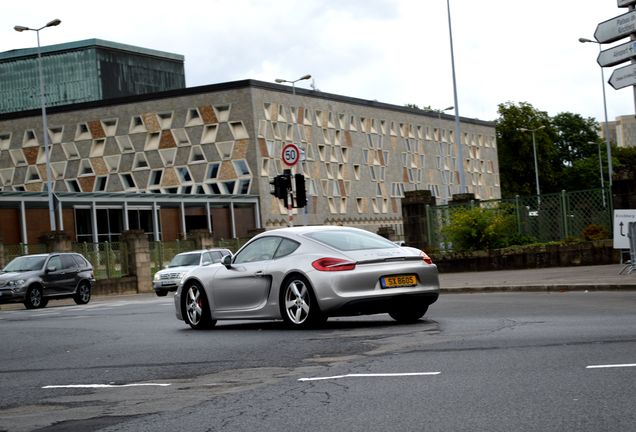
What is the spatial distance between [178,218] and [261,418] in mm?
69737

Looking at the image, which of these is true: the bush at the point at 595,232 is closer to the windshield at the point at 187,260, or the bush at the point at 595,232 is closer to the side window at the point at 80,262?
the side window at the point at 80,262

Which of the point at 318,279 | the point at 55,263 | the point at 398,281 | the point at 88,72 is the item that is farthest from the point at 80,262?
the point at 88,72

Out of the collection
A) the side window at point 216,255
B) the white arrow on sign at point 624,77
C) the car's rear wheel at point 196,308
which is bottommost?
the car's rear wheel at point 196,308

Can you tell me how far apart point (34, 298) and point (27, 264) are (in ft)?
5.25

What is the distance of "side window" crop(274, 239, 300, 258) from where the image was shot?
53.1 ft

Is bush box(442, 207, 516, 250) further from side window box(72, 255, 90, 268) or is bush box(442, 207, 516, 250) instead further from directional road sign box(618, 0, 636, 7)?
directional road sign box(618, 0, 636, 7)

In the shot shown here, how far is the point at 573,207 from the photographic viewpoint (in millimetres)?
32094

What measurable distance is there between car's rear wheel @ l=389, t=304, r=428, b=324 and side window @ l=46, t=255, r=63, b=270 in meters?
21.7

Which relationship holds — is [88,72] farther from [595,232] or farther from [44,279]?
[595,232]

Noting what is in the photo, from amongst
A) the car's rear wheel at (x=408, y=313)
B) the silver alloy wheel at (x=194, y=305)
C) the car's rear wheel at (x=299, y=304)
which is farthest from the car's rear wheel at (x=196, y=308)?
the car's rear wheel at (x=408, y=313)

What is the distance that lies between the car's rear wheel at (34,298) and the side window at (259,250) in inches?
780

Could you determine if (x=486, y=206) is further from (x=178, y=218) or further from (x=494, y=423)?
(x=178, y=218)

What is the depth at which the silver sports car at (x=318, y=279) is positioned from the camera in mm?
15344

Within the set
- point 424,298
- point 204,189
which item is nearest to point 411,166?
point 204,189
